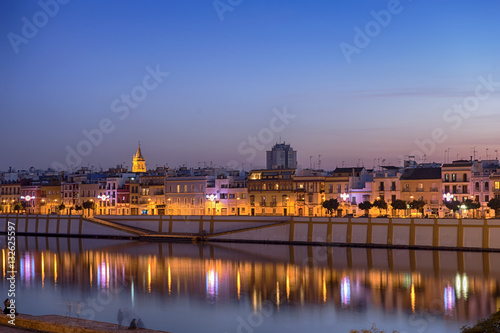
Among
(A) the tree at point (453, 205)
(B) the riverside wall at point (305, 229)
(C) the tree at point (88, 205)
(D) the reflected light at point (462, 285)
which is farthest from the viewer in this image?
(C) the tree at point (88, 205)

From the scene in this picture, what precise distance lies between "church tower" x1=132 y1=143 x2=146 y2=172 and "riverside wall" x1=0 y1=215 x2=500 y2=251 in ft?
186

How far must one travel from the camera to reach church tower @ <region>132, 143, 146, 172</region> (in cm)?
13775

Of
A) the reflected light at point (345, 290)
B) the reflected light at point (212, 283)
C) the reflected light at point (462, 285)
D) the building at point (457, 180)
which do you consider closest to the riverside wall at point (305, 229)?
the reflected light at point (462, 285)

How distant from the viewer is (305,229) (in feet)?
202

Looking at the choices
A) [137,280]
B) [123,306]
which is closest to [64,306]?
[123,306]

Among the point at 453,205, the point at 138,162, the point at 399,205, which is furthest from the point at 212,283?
the point at 138,162

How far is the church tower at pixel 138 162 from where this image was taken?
13775cm

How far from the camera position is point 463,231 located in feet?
177

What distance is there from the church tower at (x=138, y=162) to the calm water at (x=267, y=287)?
257 ft

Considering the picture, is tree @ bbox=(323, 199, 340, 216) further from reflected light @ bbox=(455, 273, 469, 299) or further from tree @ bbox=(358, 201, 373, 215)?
reflected light @ bbox=(455, 273, 469, 299)

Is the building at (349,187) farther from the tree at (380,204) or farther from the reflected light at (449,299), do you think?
the reflected light at (449,299)

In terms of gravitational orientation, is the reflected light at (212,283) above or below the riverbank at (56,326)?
below

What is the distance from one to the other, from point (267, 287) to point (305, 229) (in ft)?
73.1

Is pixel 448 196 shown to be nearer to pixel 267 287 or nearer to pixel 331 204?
pixel 331 204
